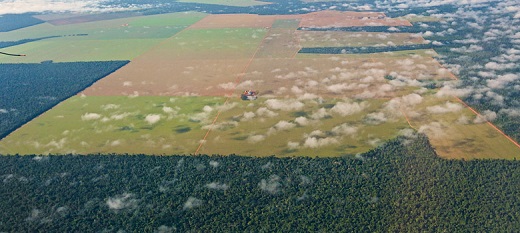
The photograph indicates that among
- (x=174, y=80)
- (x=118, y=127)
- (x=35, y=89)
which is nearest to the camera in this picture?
(x=118, y=127)

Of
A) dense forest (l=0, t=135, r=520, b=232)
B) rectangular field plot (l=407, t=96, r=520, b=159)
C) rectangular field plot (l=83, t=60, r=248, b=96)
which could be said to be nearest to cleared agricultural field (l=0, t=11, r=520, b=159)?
rectangular field plot (l=407, t=96, r=520, b=159)

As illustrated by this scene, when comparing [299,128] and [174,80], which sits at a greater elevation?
[174,80]

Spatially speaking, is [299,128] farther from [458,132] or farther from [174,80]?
[174,80]

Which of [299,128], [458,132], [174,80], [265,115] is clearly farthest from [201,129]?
[458,132]

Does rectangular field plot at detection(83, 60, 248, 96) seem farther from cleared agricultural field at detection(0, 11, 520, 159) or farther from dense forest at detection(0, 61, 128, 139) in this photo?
dense forest at detection(0, 61, 128, 139)

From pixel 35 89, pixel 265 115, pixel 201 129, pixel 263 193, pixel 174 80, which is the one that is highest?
pixel 35 89

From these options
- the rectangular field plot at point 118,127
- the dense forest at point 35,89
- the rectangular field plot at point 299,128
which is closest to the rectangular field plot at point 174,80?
the rectangular field plot at point 118,127

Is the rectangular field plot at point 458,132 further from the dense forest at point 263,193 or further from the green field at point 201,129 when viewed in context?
the green field at point 201,129
